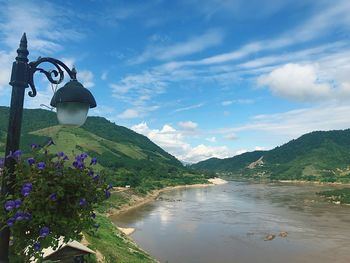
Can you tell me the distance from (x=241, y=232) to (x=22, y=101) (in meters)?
48.1

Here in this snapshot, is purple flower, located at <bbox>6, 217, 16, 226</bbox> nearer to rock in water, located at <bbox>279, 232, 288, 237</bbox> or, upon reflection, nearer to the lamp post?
the lamp post

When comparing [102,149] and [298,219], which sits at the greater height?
[102,149]

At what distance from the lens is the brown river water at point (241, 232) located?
3797 centimetres

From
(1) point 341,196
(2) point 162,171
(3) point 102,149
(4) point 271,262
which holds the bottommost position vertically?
(4) point 271,262

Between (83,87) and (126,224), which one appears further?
(126,224)

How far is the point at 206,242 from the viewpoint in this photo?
142ft

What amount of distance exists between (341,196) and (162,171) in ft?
297

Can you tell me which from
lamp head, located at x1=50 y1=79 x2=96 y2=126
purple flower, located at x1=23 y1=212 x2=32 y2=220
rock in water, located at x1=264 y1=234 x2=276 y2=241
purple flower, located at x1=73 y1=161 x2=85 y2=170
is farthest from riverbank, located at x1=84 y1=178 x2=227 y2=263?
rock in water, located at x1=264 y1=234 x2=276 y2=241

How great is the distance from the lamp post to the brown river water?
106 ft

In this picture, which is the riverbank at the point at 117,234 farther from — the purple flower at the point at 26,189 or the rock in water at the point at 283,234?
the rock in water at the point at 283,234

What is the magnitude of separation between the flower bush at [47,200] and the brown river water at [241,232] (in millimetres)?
32344

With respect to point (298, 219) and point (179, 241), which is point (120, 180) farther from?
point (179, 241)

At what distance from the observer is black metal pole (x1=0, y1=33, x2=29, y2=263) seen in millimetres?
5043

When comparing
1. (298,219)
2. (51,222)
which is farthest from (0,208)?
(298,219)
